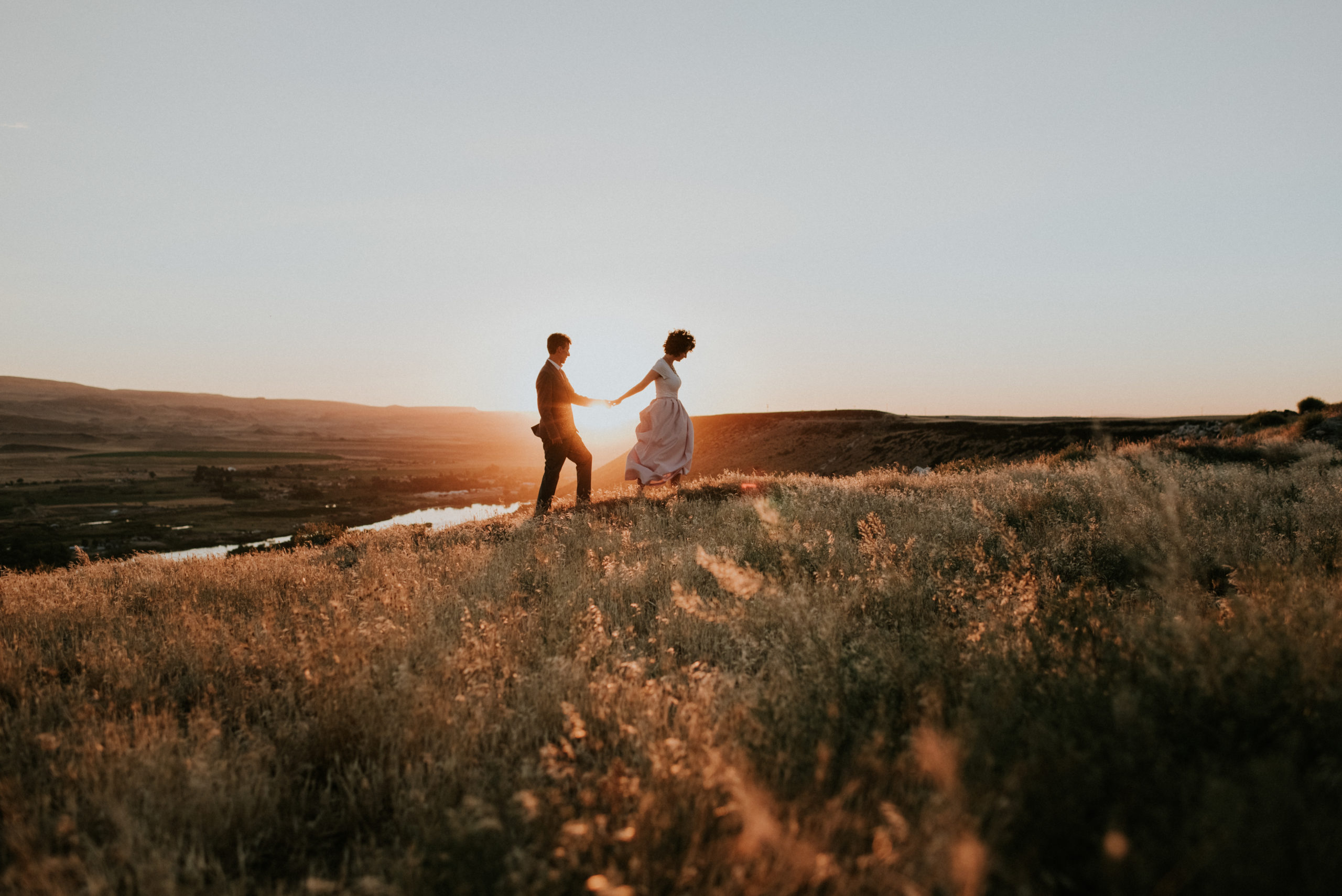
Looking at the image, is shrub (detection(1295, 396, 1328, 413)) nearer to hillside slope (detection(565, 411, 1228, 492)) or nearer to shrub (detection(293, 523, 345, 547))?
hillside slope (detection(565, 411, 1228, 492))

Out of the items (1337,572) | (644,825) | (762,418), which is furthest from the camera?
(762,418)

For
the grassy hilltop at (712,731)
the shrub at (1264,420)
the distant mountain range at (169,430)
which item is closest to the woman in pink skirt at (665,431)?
the grassy hilltop at (712,731)

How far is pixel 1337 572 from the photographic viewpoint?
4062mm

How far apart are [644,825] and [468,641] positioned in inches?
75.7

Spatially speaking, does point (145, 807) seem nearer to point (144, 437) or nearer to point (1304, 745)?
point (1304, 745)

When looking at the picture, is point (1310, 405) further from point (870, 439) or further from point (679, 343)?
point (679, 343)

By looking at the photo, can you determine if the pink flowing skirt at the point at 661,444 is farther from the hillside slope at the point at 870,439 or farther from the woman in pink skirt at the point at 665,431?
the hillside slope at the point at 870,439

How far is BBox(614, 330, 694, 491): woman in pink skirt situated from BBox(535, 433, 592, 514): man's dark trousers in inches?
35.1

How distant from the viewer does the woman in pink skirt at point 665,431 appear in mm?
10750

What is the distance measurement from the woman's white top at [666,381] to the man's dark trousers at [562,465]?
176 centimetres

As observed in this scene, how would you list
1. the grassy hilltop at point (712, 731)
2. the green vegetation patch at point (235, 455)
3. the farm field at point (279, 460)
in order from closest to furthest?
the grassy hilltop at point (712, 731) < the farm field at point (279, 460) < the green vegetation patch at point (235, 455)

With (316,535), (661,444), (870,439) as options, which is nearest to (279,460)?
(870,439)

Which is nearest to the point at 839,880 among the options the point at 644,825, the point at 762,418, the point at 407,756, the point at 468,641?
the point at 644,825

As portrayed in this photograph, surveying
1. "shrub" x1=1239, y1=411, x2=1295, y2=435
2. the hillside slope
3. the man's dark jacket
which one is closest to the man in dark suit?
the man's dark jacket
